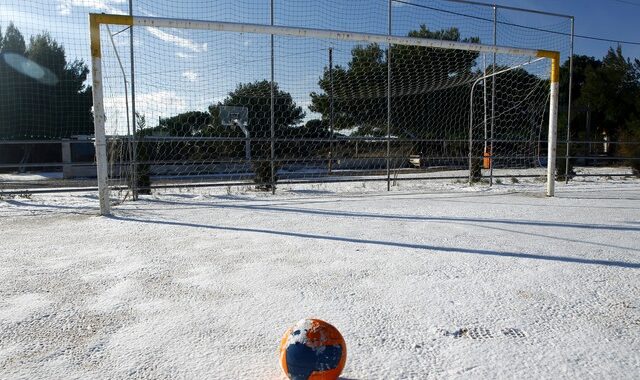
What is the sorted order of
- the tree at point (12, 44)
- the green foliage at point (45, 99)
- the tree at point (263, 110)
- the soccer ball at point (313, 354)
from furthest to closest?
1. the tree at point (12, 44)
2. the green foliage at point (45, 99)
3. the tree at point (263, 110)
4. the soccer ball at point (313, 354)

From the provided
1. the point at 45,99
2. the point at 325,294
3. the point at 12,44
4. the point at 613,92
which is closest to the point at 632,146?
the point at 613,92

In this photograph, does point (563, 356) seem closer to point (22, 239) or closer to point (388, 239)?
point (388, 239)

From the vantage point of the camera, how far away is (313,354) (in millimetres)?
1536

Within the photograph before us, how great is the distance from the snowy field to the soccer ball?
0.18 m

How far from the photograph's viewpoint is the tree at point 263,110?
26.9 feet

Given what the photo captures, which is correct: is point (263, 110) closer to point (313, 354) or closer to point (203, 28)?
point (203, 28)

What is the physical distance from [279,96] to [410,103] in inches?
176

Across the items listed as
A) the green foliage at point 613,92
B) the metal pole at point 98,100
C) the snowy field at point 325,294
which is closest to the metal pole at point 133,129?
the metal pole at point 98,100

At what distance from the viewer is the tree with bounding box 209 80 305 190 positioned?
8.19 meters

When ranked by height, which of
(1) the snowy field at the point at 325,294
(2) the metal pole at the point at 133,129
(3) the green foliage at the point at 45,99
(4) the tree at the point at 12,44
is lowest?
(1) the snowy field at the point at 325,294

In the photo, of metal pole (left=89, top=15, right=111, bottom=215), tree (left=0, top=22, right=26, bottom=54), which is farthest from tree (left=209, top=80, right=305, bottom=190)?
tree (left=0, top=22, right=26, bottom=54)

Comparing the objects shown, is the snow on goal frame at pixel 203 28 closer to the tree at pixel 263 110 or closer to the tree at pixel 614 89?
the tree at pixel 263 110

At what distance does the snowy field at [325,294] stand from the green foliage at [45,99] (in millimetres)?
11832

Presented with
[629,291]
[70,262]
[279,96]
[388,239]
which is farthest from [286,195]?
[629,291]
